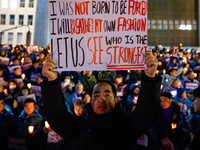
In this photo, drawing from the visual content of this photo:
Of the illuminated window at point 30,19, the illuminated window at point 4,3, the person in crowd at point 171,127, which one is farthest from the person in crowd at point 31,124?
the illuminated window at point 4,3

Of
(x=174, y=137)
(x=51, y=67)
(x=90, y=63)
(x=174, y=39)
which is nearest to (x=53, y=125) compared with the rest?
(x=51, y=67)

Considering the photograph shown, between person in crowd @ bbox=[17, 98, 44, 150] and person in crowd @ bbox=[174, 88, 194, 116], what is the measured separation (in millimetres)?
3076

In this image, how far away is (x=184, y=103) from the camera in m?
5.31

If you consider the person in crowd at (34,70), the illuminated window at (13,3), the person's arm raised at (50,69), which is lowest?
the person's arm raised at (50,69)

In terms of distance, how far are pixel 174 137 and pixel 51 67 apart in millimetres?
2619

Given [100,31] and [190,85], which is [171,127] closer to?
[100,31]

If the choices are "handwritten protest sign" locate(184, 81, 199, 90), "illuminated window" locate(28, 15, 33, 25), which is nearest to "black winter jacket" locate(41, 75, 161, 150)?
"handwritten protest sign" locate(184, 81, 199, 90)

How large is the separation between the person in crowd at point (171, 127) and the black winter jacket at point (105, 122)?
5.96ft

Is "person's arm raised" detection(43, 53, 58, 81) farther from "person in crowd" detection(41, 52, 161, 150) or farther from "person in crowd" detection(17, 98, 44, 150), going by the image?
"person in crowd" detection(17, 98, 44, 150)

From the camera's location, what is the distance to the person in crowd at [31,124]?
12.8 feet

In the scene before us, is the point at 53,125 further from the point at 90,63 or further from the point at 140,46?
the point at 140,46

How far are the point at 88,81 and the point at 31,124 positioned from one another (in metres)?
3.06

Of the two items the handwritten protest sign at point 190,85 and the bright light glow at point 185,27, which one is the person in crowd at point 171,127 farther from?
the bright light glow at point 185,27

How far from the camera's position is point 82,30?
227 cm
